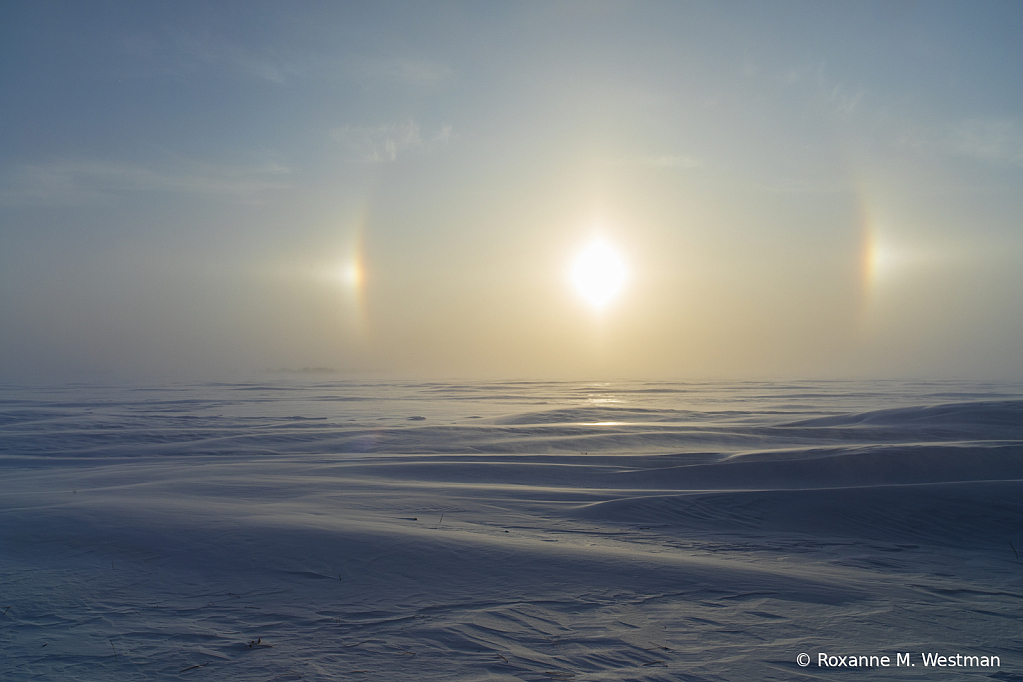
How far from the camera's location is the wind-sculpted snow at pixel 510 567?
3.79 m

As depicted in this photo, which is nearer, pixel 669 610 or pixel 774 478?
pixel 669 610

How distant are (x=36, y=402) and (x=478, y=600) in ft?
120

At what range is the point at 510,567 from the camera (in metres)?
5.57

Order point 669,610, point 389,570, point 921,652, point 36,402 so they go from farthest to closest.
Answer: point 36,402
point 389,570
point 669,610
point 921,652

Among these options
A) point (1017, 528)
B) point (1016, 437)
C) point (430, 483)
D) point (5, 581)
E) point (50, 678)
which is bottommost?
point (50, 678)

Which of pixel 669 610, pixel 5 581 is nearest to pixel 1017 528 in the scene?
pixel 669 610

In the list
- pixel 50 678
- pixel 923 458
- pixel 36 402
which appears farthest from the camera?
pixel 36 402

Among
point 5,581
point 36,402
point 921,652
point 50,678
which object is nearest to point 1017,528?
point 921,652

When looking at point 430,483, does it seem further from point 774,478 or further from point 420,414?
point 420,414

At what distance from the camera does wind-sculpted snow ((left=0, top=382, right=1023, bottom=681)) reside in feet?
12.4

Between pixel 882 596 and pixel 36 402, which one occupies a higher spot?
pixel 36 402

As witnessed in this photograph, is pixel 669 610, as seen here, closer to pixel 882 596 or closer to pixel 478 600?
pixel 478 600

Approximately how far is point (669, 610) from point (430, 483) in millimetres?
7125

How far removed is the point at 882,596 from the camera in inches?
201
